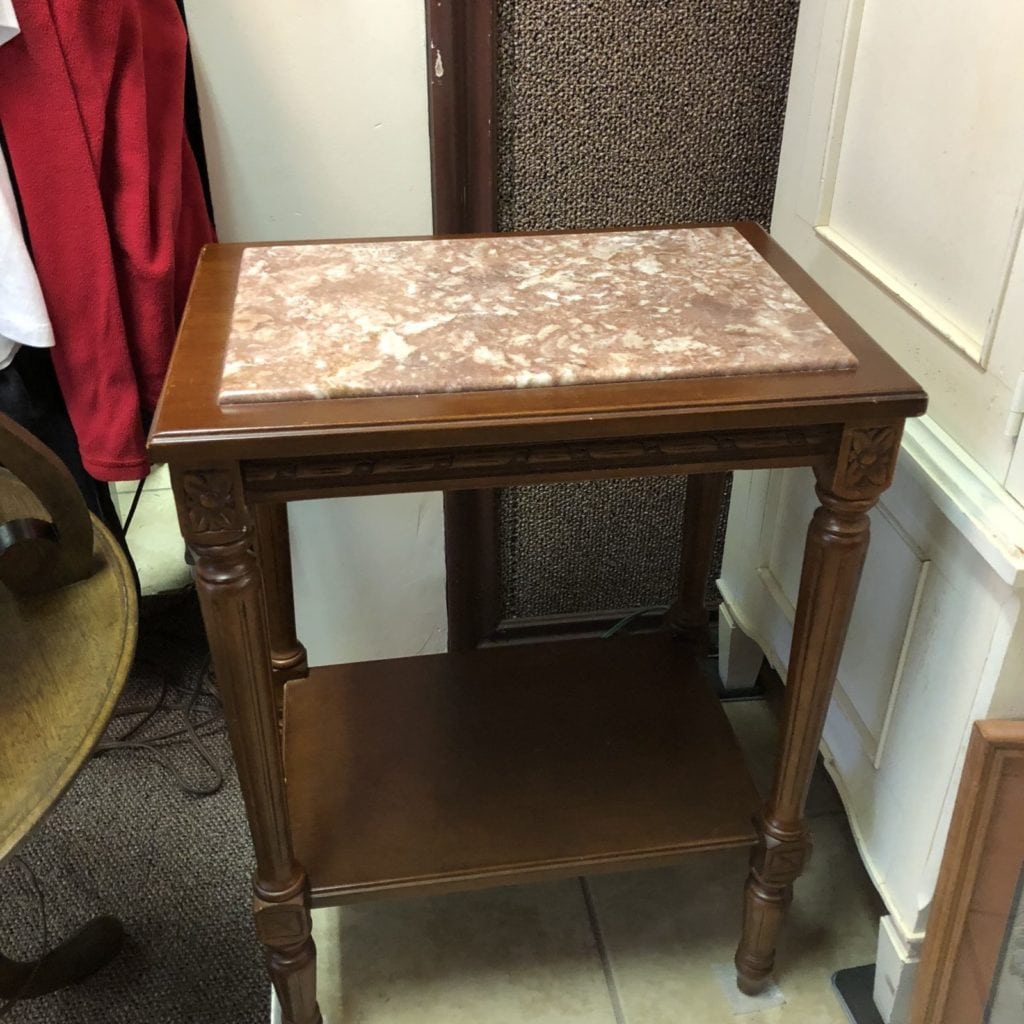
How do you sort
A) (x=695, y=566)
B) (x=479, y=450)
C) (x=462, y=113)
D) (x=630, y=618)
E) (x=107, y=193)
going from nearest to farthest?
(x=479, y=450) < (x=107, y=193) < (x=462, y=113) < (x=695, y=566) < (x=630, y=618)

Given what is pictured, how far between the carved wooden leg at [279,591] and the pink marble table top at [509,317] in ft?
0.93

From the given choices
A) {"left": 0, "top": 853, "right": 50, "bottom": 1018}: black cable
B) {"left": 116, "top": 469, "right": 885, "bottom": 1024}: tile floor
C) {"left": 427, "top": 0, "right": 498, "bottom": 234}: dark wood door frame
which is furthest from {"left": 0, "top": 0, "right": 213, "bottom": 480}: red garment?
{"left": 116, "top": 469, "right": 885, "bottom": 1024}: tile floor

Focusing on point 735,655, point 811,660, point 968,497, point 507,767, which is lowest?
point 735,655

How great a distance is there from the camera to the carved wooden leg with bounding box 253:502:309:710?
3.76ft

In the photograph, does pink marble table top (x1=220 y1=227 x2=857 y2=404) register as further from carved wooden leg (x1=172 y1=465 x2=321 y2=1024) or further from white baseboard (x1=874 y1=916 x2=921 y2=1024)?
white baseboard (x1=874 y1=916 x2=921 y2=1024)

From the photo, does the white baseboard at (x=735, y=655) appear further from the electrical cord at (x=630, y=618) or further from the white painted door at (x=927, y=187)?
the white painted door at (x=927, y=187)

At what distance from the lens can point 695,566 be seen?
1.31 meters

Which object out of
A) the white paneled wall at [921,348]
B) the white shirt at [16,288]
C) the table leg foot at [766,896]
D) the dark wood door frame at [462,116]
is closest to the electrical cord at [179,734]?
the dark wood door frame at [462,116]

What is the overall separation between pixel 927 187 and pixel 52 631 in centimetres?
81

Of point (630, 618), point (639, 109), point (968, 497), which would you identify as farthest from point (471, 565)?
point (968, 497)

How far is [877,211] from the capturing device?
1000 millimetres

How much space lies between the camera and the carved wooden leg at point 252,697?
2.43ft

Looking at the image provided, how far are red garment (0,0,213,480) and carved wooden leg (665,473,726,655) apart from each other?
63 cm

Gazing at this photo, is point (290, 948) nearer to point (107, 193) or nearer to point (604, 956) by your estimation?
point (604, 956)
